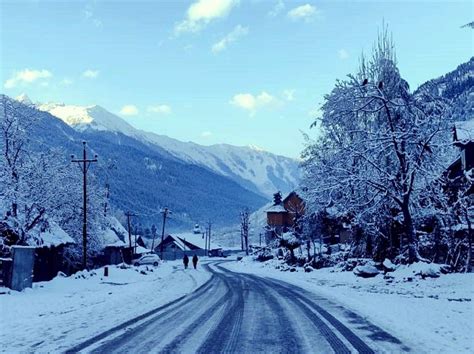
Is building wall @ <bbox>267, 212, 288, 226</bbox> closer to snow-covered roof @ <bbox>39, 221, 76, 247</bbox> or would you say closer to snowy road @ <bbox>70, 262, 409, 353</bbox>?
snow-covered roof @ <bbox>39, 221, 76, 247</bbox>

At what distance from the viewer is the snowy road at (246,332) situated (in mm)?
8266

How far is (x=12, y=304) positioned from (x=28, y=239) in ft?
39.5

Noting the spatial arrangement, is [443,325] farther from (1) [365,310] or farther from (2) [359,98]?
(2) [359,98]

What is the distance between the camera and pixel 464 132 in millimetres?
32062

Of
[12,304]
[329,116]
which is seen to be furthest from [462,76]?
[12,304]

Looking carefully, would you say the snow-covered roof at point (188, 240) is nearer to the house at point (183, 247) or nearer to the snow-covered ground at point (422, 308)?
the house at point (183, 247)

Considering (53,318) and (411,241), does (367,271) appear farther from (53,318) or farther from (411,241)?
(53,318)

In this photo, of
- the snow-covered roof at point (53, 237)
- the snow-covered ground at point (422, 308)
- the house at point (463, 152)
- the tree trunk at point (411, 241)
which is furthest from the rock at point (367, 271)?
the snow-covered roof at point (53, 237)

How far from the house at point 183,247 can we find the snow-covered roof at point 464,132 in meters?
80.4

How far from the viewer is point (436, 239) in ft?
89.7

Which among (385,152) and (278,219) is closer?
(385,152)

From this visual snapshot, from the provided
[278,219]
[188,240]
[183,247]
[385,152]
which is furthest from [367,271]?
[188,240]

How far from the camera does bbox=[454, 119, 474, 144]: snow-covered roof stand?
1193 inches

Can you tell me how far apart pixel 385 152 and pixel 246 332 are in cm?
1921
